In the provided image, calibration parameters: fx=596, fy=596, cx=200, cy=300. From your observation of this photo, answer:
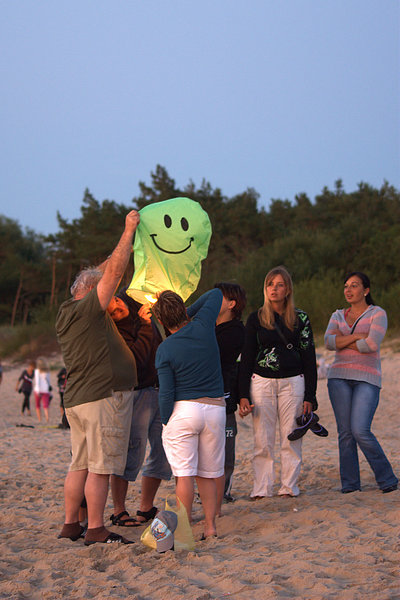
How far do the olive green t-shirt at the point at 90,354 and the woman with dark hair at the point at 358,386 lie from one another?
2201 mm

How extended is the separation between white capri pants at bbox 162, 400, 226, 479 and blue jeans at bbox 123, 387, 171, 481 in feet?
1.81

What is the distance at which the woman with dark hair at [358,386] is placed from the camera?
5289 mm

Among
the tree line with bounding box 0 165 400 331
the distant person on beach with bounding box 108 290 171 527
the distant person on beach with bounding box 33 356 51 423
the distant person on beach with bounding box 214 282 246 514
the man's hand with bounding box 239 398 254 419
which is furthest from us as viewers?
the tree line with bounding box 0 165 400 331

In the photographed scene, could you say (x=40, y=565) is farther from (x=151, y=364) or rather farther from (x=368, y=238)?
(x=368, y=238)

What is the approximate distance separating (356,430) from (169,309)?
225 centimetres

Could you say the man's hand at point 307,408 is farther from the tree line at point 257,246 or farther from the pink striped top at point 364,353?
the tree line at point 257,246

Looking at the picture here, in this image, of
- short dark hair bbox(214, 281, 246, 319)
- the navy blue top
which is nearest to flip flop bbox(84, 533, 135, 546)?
the navy blue top

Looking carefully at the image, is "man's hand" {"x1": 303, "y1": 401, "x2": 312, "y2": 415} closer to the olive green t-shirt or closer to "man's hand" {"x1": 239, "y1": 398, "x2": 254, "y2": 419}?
"man's hand" {"x1": 239, "y1": 398, "x2": 254, "y2": 419}

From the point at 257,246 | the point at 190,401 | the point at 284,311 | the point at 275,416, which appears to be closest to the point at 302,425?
the point at 275,416

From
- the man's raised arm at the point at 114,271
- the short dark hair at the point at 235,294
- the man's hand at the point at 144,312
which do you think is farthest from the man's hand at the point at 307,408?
the man's raised arm at the point at 114,271

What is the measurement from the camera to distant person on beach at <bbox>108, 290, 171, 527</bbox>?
14.9ft

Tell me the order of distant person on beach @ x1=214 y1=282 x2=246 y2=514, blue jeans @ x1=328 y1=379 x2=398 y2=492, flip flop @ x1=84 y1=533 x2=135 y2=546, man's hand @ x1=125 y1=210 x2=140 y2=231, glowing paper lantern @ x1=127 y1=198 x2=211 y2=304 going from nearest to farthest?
flip flop @ x1=84 y1=533 x2=135 y2=546, man's hand @ x1=125 y1=210 x2=140 y2=231, glowing paper lantern @ x1=127 y1=198 x2=211 y2=304, distant person on beach @ x1=214 y1=282 x2=246 y2=514, blue jeans @ x1=328 y1=379 x2=398 y2=492

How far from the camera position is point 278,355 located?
520 centimetres

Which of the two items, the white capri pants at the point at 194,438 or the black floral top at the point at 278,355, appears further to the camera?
the black floral top at the point at 278,355
